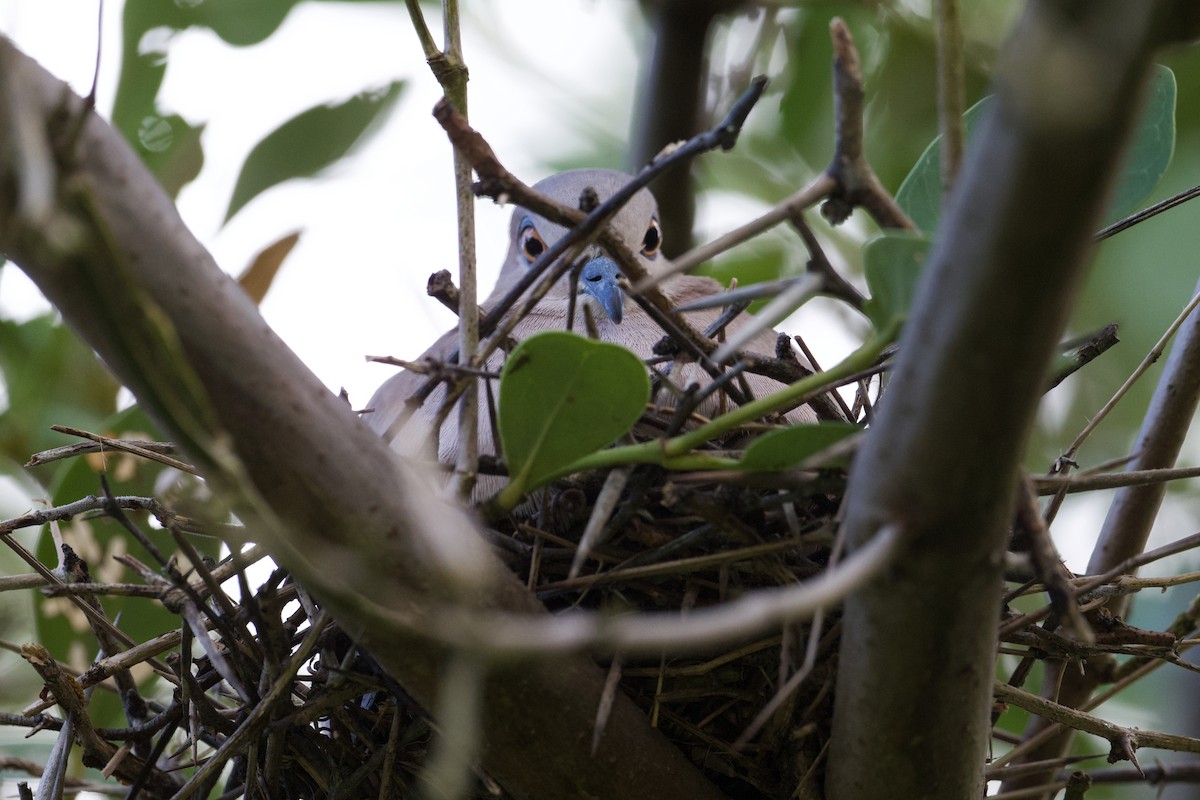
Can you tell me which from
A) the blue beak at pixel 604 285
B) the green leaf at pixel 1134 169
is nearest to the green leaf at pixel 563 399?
the green leaf at pixel 1134 169

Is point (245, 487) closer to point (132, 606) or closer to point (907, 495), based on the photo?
point (907, 495)

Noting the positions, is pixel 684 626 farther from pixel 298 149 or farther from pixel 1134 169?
pixel 298 149

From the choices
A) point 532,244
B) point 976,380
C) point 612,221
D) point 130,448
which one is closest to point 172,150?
point 532,244

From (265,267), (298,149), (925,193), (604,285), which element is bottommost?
(925,193)

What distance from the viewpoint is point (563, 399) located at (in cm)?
127

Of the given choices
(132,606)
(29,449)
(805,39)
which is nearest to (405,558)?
(132,606)

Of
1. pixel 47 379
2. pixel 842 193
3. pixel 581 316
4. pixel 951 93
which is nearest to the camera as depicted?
pixel 951 93

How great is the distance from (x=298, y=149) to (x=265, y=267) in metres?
0.27

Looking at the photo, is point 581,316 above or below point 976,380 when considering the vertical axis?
above

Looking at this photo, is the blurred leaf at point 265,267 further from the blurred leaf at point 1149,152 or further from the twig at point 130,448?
the blurred leaf at point 1149,152

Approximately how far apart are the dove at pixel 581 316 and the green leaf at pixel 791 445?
36 centimetres

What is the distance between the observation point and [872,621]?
113 cm

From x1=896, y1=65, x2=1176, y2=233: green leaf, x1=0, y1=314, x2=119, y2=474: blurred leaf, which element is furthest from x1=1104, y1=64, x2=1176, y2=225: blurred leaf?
x1=0, y1=314, x2=119, y2=474: blurred leaf

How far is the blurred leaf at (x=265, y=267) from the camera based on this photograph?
101 inches
